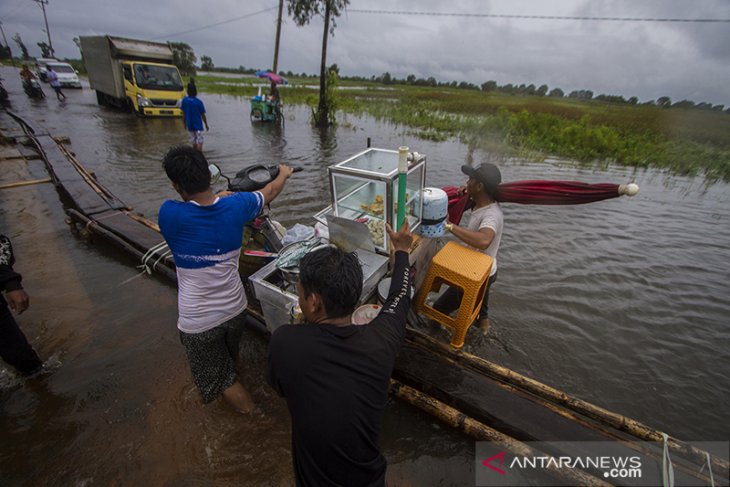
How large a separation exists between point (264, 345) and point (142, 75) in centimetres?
1728

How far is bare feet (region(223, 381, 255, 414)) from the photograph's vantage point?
261 cm

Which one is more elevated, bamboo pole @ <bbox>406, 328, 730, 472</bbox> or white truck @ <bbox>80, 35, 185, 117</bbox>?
white truck @ <bbox>80, 35, 185, 117</bbox>

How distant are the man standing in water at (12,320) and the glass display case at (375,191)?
105 inches

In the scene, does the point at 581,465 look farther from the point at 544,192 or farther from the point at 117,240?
the point at 117,240

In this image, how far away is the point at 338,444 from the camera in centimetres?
134

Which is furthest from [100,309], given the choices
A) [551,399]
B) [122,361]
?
[551,399]

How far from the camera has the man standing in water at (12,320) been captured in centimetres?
246

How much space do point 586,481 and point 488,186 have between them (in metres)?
2.38

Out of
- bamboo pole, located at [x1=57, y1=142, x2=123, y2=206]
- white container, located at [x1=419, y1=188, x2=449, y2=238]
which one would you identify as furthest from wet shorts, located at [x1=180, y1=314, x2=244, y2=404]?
bamboo pole, located at [x1=57, y1=142, x2=123, y2=206]

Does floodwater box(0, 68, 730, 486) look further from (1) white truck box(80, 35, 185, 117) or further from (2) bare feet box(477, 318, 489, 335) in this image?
(1) white truck box(80, 35, 185, 117)

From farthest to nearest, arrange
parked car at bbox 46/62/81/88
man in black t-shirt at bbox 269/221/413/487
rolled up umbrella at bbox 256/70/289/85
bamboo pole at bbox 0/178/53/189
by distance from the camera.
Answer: parked car at bbox 46/62/81/88
rolled up umbrella at bbox 256/70/289/85
bamboo pole at bbox 0/178/53/189
man in black t-shirt at bbox 269/221/413/487

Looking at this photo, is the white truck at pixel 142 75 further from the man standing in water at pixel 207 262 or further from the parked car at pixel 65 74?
the man standing in water at pixel 207 262

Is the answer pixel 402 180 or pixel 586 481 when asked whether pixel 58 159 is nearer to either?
pixel 402 180

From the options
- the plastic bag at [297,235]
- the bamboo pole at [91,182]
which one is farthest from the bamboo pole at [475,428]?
the bamboo pole at [91,182]
